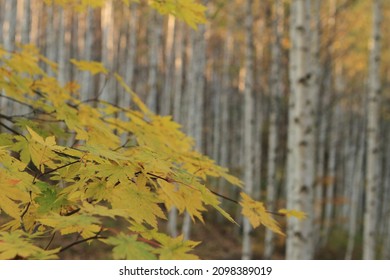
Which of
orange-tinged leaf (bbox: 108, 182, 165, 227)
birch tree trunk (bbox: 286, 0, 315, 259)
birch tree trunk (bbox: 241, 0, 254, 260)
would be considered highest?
birch tree trunk (bbox: 241, 0, 254, 260)

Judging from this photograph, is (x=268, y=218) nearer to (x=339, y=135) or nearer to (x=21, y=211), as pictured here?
(x=21, y=211)

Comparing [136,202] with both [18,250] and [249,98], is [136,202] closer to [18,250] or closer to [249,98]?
[18,250]

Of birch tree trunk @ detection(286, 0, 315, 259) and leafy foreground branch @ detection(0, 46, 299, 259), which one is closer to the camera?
leafy foreground branch @ detection(0, 46, 299, 259)

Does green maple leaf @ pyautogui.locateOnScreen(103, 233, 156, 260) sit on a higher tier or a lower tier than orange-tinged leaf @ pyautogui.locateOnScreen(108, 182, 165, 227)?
lower

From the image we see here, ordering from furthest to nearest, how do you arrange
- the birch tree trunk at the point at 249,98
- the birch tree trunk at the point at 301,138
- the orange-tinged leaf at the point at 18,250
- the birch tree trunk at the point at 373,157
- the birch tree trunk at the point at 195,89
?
the birch tree trunk at the point at 195,89, the birch tree trunk at the point at 249,98, the birch tree trunk at the point at 373,157, the birch tree trunk at the point at 301,138, the orange-tinged leaf at the point at 18,250

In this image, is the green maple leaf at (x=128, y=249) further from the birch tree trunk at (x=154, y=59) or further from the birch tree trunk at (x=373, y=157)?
the birch tree trunk at (x=154, y=59)

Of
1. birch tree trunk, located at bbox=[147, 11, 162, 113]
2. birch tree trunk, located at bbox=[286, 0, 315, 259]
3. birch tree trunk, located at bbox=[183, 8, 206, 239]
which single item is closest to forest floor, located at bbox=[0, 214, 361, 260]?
birch tree trunk, located at bbox=[183, 8, 206, 239]

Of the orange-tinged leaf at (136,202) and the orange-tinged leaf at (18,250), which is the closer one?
the orange-tinged leaf at (18,250)

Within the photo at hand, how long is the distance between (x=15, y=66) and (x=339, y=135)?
602 inches

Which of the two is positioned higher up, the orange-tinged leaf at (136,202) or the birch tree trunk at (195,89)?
the birch tree trunk at (195,89)

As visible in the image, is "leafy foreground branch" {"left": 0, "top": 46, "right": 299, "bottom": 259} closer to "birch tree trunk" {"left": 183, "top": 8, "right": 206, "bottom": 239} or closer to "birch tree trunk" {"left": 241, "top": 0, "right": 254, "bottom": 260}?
"birch tree trunk" {"left": 241, "top": 0, "right": 254, "bottom": 260}

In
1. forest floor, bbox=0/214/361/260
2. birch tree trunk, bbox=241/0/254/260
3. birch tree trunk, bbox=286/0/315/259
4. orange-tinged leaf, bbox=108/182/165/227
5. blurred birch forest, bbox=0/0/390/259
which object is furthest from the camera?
forest floor, bbox=0/214/361/260

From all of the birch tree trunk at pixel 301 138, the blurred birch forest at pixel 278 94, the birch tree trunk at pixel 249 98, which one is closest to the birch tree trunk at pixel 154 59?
the blurred birch forest at pixel 278 94

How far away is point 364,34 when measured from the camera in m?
15.2
